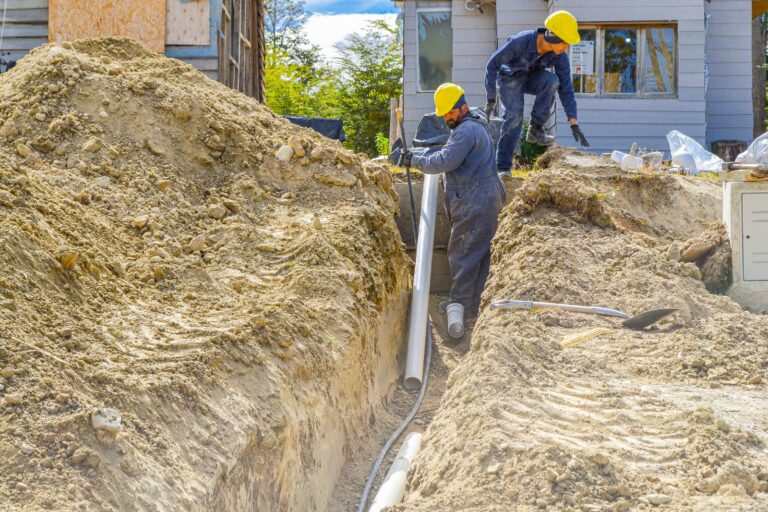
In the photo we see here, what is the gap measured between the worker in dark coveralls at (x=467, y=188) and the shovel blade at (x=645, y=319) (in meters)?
3.09

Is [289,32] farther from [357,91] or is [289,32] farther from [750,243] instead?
[750,243]

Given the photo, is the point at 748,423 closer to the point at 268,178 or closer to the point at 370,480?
the point at 370,480

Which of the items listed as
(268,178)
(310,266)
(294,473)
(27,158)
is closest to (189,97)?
(268,178)

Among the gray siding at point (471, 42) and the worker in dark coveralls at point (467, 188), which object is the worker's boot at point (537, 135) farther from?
the gray siding at point (471, 42)

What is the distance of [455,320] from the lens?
9.21 meters

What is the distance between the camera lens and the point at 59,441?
3691 millimetres

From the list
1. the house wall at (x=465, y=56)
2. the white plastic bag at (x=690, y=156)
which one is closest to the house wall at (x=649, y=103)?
the white plastic bag at (x=690, y=156)

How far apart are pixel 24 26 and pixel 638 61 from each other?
8985 millimetres

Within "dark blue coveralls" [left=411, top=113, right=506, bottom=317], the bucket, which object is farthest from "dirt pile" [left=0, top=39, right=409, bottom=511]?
"dark blue coveralls" [left=411, top=113, right=506, bottom=317]

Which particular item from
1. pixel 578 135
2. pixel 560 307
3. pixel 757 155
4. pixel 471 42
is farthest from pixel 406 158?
pixel 471 42

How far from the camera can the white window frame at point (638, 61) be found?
1407cm

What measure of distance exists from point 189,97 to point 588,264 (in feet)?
12.9

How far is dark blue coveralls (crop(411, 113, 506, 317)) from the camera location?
29.1 feet

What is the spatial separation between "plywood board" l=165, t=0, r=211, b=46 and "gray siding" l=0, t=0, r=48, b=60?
1.65 meters
